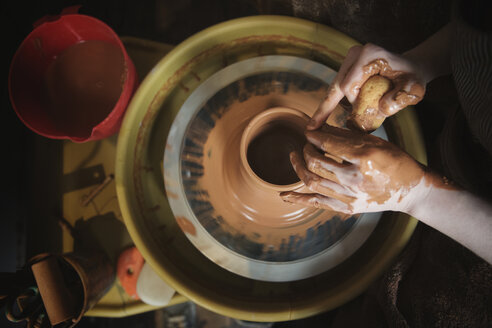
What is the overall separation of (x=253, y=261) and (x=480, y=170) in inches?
40.0

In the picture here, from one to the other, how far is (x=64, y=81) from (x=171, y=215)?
3.39ft

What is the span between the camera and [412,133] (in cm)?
152

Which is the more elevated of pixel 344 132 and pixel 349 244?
pixel 344 132

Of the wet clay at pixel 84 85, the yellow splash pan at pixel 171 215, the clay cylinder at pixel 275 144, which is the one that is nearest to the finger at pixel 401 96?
the clay cylinder at pixel 275 144

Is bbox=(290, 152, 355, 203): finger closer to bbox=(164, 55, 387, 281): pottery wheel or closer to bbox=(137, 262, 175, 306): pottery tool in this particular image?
bbox=(164, 55, 387, 281): pottery wheel

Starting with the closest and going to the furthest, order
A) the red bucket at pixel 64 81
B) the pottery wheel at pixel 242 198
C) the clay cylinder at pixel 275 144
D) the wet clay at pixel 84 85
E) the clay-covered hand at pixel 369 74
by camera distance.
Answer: the clay-covered hand at pixel 369 74, the clay cylinder at pixel 275 144, the pottery wheel at pixel 242 198, the red bucket at pixel 64 81, the wet clay at pixel 84 85

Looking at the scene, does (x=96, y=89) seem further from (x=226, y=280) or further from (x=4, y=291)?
(x=226, y=280)

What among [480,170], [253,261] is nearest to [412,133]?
[480,170]

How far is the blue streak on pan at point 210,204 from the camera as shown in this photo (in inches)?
55.4

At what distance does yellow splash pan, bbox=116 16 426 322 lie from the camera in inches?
57.9

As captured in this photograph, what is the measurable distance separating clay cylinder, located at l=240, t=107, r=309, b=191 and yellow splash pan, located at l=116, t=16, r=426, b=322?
61 centimetres

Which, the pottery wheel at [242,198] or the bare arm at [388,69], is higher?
the bare arm at [388,69]

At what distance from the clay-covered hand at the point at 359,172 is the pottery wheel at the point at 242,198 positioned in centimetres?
28

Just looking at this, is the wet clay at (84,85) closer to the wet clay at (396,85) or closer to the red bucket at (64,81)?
the red bucket at (64,81)
